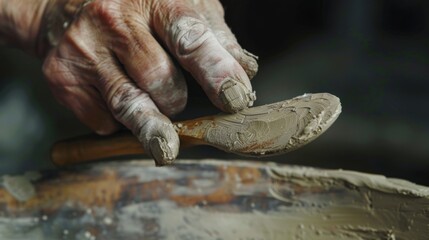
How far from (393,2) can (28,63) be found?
999 mm

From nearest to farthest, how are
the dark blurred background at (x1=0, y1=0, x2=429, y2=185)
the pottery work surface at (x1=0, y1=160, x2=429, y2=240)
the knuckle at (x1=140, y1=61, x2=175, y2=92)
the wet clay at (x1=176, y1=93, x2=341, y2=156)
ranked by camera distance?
the wet clay at (x1=176, y1=93, x2=341, y2=156)
the knuckle at (x1=140, y1=61, x2=175, y2=92)
the pottery work surface at (x1=0, y1=160, x2=429, y2=240)
the dark blurred background at (x1=0, y1=0, x2=429, y2=185)

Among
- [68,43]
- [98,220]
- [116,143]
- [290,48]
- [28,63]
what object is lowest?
[28,63]

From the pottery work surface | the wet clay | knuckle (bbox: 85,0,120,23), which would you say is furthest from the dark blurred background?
the wet clay

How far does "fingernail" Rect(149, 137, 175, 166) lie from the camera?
669 millimetres

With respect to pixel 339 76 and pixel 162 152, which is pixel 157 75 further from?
pixel 339 76

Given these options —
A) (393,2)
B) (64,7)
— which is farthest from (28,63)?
Answer: (393,2)

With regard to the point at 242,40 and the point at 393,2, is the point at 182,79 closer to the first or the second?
the point at 242,40

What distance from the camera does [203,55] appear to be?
0.69 m

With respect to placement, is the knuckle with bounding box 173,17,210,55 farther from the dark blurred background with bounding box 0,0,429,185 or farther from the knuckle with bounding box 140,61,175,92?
the dark blurred background with bounding box 0,0,429,185

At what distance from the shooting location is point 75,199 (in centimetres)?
90

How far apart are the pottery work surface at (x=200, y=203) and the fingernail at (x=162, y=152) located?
0.22m

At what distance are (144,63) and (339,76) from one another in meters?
1.14

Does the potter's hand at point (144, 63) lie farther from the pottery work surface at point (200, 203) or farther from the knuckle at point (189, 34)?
the pottery work surface at point (200, 203)

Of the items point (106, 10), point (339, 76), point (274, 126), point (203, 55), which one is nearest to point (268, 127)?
point (274, 126)
